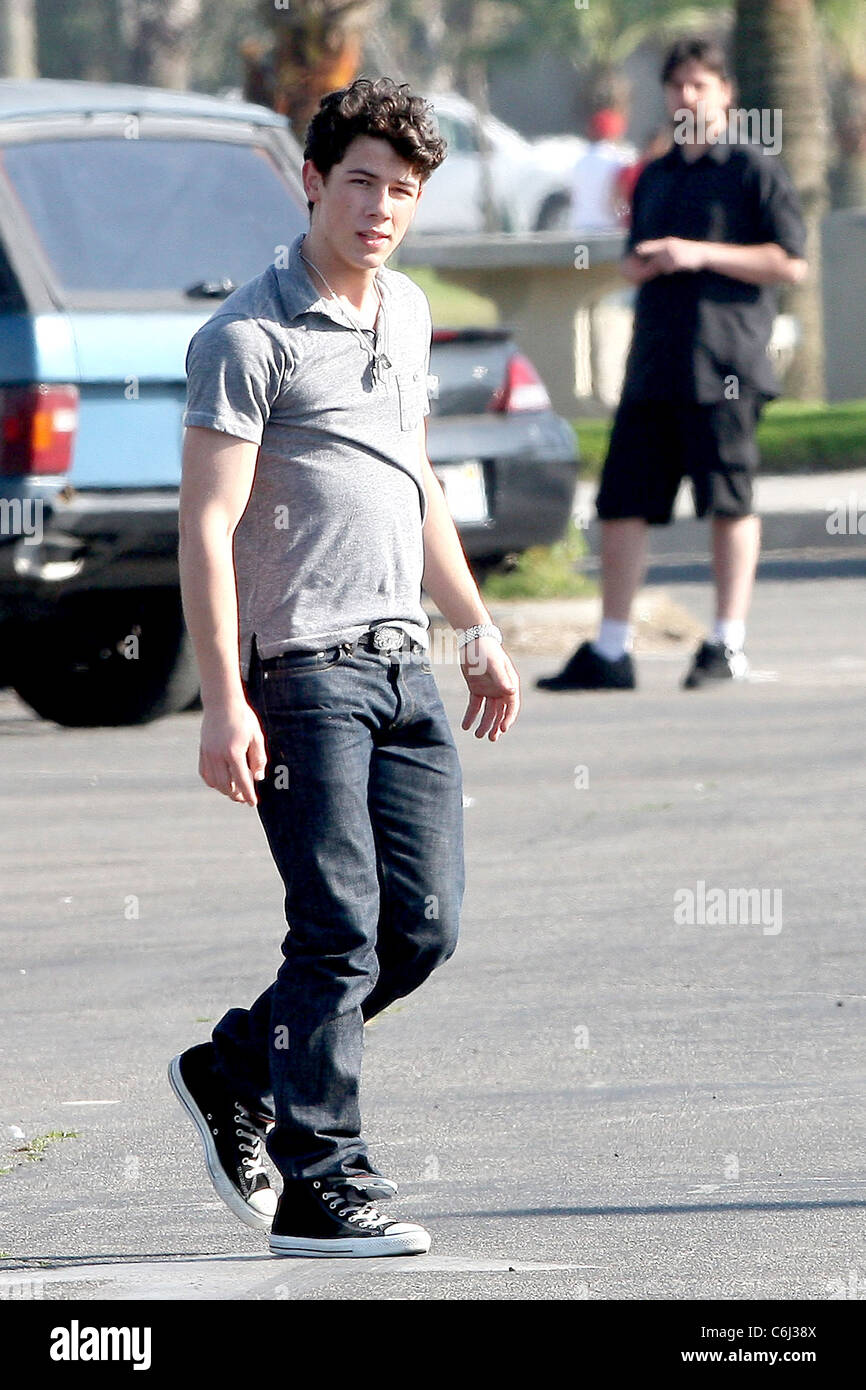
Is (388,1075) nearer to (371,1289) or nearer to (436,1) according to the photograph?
(371,1289)

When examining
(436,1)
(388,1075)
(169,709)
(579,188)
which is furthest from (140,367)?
(436,1)

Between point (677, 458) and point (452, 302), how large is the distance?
1172 cm

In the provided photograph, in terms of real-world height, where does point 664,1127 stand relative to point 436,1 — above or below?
below

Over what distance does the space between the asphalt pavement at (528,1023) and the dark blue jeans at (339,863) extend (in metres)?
0.25

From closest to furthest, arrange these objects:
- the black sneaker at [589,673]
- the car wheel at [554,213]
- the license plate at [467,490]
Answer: the black sneaker at [589,673], the license plate at [467,490], the car wheel at [554,213]

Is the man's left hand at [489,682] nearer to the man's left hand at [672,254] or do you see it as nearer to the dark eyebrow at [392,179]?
the dark eyebrow at [392,179]

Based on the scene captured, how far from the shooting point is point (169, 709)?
9664 mm

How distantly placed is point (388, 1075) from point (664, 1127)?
2.06 ft

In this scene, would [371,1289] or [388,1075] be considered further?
[388,1075]

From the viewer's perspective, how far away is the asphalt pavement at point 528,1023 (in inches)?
162

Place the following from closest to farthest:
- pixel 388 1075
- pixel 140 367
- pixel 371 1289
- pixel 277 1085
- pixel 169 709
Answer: pixel 371 1289, pixel 277 1085, pixel 388 1075, pixel 140 367, pixel 169 709

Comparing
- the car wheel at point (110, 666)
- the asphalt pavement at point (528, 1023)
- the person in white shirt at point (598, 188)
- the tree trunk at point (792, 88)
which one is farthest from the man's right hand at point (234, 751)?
the person in white shirt at point (598, 188)

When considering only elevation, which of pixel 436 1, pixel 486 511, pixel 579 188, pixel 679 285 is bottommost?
pixel 486 511

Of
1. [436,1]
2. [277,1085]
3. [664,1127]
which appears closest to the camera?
[277,1085]
